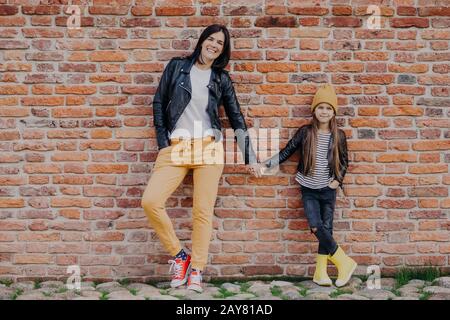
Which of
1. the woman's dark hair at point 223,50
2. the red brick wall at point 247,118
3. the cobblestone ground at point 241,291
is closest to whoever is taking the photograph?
the cobblestone ground at point 241,291

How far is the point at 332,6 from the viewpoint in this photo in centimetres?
448

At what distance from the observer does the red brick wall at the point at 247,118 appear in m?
4.46

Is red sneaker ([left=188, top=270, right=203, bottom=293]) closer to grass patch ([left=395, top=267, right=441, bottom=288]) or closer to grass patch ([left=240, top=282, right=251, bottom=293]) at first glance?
grass patch ([left=240, top=282, right=251, bottom=293])

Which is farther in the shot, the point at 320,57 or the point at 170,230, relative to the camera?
the point at 320,57

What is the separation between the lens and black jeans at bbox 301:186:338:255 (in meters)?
4.34

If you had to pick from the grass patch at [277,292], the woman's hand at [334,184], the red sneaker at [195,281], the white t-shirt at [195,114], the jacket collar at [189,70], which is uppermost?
the jacket collar at [189,70]

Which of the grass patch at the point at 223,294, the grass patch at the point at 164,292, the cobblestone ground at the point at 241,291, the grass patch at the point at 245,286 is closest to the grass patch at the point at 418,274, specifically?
the cobblestone ground at the point at 241,291

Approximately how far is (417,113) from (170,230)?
2.08 metres

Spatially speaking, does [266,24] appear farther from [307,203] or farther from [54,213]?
[54,213]

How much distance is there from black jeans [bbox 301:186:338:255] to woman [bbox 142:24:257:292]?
0.70 metres

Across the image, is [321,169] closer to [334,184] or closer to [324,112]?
[334,184]

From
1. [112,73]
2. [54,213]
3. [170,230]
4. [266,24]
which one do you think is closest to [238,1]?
[266,24]

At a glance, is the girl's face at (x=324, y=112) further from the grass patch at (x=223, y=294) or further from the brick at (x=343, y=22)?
the grass patch at (x=223, y=294)

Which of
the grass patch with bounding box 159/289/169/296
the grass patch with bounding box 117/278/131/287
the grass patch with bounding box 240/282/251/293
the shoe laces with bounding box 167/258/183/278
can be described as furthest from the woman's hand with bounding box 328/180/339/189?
the grass patch with bounding box 117/278/131/287
